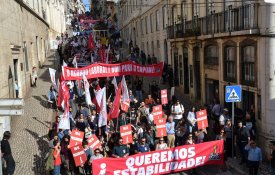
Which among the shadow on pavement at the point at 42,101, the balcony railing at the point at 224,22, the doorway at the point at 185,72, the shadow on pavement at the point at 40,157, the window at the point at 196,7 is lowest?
the shadow on pavement at the point at 40,157

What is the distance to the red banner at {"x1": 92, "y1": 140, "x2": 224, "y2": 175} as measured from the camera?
→ 11.9 meters

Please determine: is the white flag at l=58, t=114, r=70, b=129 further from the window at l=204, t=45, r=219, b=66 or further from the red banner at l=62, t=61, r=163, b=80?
the window at l=204, t=45, r=219, b=66

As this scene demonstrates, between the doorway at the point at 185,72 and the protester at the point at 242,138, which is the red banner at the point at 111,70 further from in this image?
the protester at the point at 242,138

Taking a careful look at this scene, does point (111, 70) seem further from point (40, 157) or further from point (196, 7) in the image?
point (196, 7)

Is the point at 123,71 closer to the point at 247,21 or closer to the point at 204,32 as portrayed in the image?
the point at 204,32

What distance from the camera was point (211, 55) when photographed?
2075 cm

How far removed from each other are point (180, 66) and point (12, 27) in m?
10.6

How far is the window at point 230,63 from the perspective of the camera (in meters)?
17.7

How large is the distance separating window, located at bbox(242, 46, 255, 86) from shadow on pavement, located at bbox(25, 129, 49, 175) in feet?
26.7

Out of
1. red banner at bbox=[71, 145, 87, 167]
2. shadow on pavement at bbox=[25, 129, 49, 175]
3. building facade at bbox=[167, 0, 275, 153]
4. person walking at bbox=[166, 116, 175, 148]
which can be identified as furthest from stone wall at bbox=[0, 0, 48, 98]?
building facade at bbox=[167, 0, 275, 153]

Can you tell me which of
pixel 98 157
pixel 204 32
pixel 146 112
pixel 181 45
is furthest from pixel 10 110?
pixel 181 45

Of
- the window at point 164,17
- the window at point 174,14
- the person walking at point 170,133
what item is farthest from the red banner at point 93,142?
the window at point 164,17

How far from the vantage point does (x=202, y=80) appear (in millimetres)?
21906

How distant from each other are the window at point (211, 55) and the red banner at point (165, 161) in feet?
25.0
